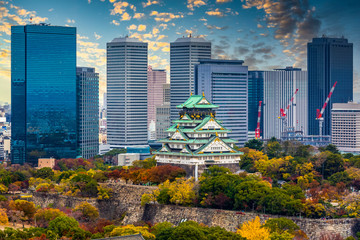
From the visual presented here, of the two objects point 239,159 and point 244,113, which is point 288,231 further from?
point 244,113

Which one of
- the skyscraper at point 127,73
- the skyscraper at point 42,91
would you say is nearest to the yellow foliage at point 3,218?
the skyscraper at point 42,91

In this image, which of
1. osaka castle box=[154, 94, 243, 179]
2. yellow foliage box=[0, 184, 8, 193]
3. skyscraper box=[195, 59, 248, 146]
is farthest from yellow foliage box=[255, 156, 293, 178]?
skyscraper box=[195, 59, 248, 146]

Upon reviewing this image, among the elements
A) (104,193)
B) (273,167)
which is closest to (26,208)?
(104,193)

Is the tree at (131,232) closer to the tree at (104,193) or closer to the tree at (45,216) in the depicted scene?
the tree at (45,216)

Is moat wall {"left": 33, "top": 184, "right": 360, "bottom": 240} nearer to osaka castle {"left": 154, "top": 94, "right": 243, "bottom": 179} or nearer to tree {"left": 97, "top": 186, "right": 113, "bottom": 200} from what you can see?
tree {"left": 97, "top": 186, "right": 113, "bottom": 200}

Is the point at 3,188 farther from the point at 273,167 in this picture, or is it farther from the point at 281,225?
the point at 281,225

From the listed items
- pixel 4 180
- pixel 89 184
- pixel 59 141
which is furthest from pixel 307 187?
pixel 59 141
